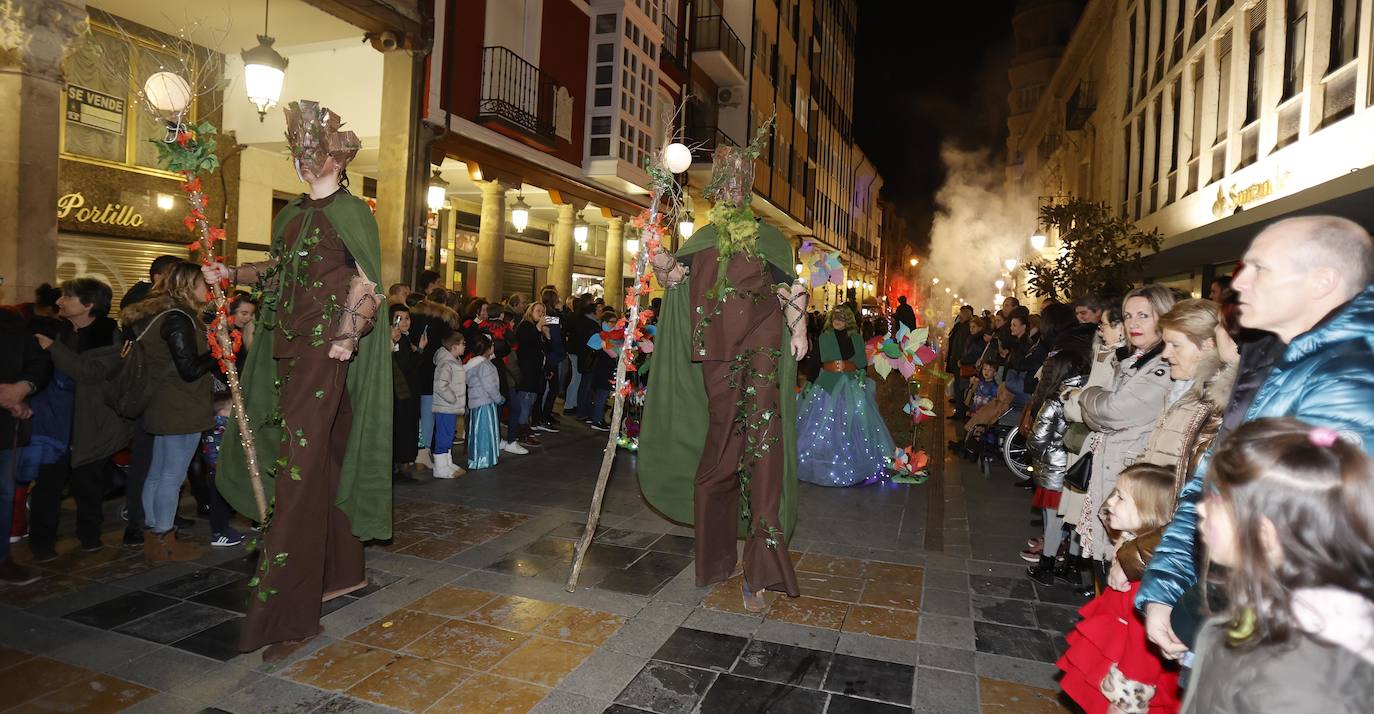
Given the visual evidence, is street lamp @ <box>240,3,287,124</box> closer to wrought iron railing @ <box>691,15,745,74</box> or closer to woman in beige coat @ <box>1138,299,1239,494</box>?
woman in beige coat @ <box>1138,299,1239,494</box>

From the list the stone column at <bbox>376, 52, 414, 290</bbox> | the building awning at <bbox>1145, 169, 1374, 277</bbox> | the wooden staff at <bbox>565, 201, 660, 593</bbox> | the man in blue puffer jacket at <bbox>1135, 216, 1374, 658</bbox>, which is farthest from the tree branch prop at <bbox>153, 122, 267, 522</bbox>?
the building awning at <bbox>1145, 169, 1374, 277</bbox>

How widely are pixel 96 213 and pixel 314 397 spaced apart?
361 inches

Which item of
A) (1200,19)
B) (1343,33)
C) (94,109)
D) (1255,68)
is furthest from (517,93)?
(1200,19)

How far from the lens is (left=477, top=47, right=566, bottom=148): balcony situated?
1357 cm

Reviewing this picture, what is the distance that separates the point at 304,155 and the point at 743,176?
2306 mm

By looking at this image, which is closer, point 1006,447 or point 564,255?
point 1006,447

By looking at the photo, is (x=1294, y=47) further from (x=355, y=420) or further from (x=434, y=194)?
(x=355, y=420)

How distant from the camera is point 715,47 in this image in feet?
75.4

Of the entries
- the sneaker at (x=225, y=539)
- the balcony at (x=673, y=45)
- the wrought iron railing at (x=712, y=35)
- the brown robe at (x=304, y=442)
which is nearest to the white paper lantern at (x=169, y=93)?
the brown robe at (x=304, y=442)

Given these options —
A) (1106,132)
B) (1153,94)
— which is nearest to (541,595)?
(1153,94)

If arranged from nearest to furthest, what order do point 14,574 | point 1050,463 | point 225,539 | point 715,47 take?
point 14,574 → point 225,539 → point 1050,463 → point 715,47

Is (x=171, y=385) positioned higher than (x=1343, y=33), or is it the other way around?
(x=1343, y=33)

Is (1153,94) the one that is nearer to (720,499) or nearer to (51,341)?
(720,499)

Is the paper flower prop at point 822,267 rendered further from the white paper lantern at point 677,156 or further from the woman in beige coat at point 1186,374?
the woman in beige coat at point 1186,374
